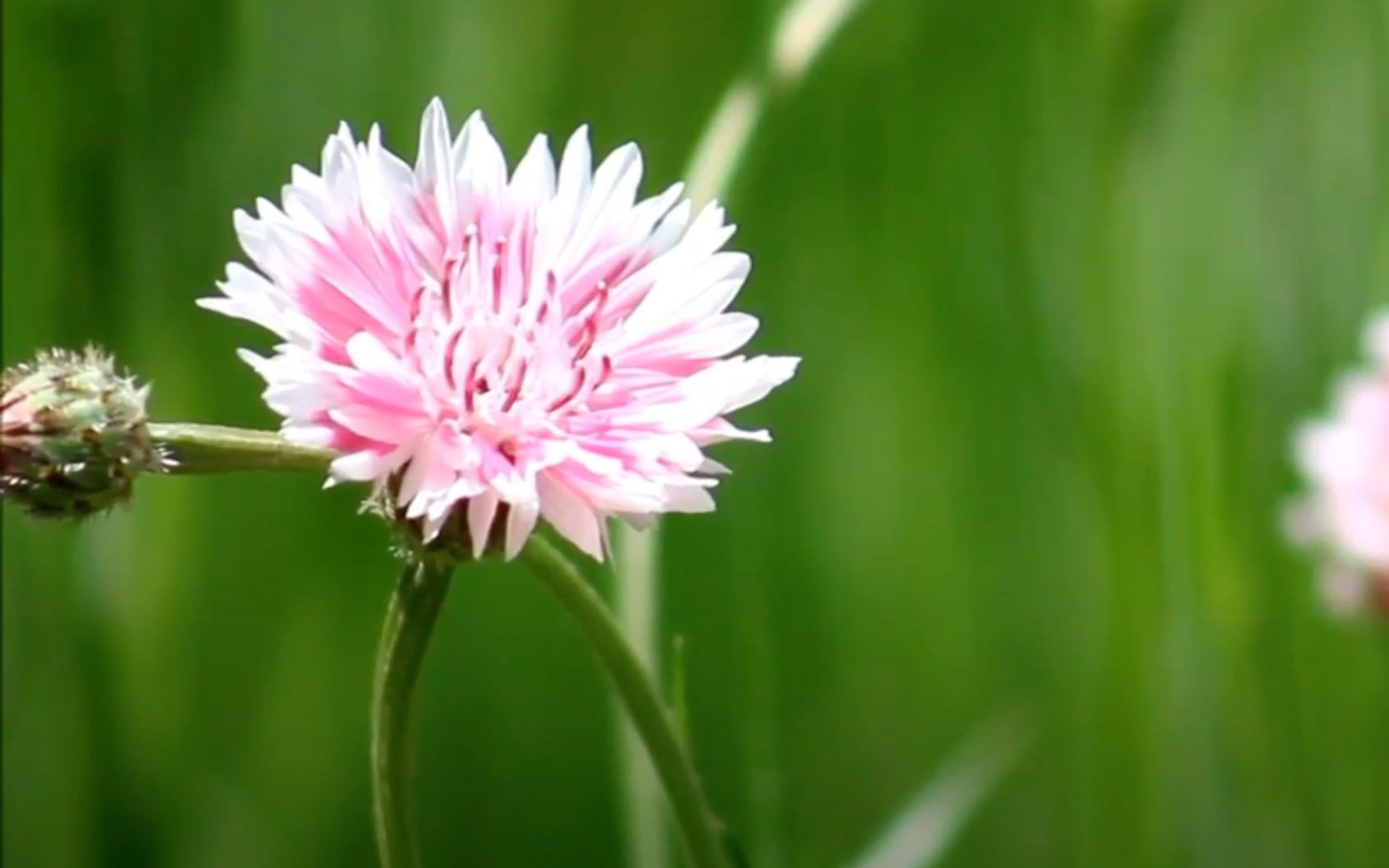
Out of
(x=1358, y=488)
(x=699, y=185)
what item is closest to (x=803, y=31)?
(x=699, y=185)

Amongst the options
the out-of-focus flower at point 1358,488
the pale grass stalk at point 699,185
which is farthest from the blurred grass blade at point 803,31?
the out-of-focus flower at point 1358,488

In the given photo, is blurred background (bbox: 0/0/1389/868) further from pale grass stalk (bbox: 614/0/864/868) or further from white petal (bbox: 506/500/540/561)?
white petal (bbox: 506/500/540/561)

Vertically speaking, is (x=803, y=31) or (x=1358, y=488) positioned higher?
(x=803, y=31)

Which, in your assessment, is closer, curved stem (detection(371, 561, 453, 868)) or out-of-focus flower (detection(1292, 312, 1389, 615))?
curved stem (detection(371, 561, 453, 868))

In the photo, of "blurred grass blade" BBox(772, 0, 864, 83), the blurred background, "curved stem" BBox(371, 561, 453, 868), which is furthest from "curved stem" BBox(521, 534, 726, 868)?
"blurred grass blade" BBox(772, 0, 864, 83)

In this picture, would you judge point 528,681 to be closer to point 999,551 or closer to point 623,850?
point 623,850

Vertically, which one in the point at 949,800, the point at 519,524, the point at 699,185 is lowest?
the point at 949,800

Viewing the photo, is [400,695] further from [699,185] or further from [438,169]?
[699,185]
